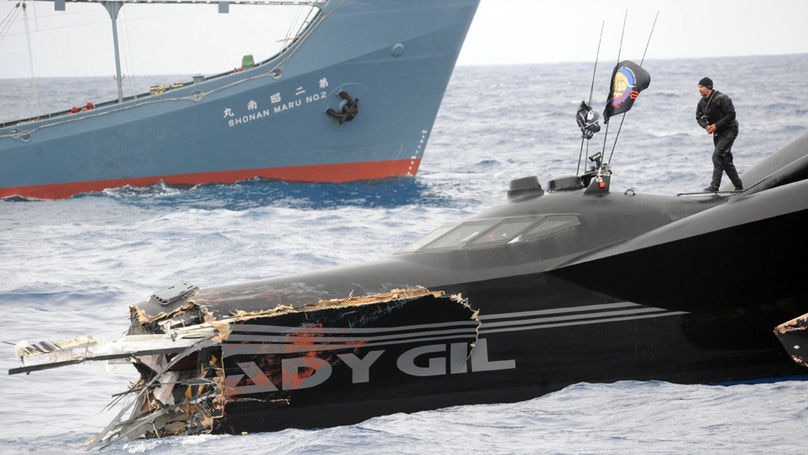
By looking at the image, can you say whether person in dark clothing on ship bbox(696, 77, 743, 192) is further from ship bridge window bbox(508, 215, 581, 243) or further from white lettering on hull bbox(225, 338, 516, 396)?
white lettering on hull bbox(225, 338, 516, 396)

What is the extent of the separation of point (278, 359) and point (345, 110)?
2279 cm

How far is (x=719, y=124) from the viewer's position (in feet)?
43.4

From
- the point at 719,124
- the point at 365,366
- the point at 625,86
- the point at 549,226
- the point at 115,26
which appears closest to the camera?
the point at 365,366

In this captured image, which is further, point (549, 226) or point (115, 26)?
point (115, 26)

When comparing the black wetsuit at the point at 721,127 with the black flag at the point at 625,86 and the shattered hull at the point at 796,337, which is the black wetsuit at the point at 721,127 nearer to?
the black flag at the point at 625,86

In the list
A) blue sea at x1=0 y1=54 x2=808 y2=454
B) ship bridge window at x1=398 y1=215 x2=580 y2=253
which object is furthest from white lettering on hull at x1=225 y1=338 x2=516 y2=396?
ship bridge window at x1=398 y1=215 x2=580 y2=253

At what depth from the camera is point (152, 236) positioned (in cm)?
2398

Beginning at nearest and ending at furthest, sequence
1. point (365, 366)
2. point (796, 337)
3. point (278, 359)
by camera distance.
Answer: point (278, 359) → point (365, 366) → point (796, 337)

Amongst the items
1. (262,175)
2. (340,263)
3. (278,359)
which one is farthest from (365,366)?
(262,175)

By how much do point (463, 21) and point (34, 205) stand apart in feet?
49.1

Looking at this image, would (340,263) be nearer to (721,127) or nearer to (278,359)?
(721,127)

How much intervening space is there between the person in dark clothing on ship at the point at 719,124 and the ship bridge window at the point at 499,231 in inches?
111

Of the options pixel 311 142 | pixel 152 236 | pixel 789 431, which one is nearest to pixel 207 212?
pixel 152 236

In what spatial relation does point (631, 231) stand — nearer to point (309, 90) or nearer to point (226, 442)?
point (226, 442)
